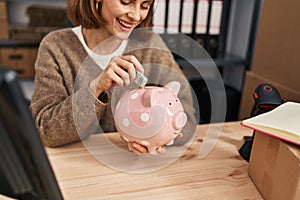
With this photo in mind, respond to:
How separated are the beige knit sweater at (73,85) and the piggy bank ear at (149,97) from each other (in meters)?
0.12

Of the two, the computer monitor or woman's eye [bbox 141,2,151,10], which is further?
woman's eye [bbox 141,2,151,10]

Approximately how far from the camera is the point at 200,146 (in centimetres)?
75

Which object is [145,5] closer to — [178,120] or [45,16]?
[178,120]

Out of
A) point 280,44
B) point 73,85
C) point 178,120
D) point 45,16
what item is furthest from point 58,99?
point 45,16

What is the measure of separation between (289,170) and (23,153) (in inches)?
16.1

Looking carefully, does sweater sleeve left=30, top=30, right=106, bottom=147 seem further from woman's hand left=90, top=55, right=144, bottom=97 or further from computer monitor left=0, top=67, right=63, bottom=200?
computer monitor left=0, top=67, right=63, bottom=200

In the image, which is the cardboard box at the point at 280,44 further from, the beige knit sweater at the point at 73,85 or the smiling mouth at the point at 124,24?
the smiling mouth at the point at 124,24

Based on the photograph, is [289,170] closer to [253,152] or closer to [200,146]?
[253,152]

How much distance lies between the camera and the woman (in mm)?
633

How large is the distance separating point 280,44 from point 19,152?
34.3 inches

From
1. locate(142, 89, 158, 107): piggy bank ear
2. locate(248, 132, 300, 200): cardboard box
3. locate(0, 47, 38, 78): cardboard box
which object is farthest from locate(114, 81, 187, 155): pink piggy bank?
locate(0, 47, 38, 78): cardboard box

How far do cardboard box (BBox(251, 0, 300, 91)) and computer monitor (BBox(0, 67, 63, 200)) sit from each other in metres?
0.75

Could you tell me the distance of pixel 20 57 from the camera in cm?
219

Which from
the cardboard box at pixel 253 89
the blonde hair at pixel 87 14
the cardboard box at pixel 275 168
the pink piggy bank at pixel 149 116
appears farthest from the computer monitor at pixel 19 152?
the cardboard box at pixel 253 89
